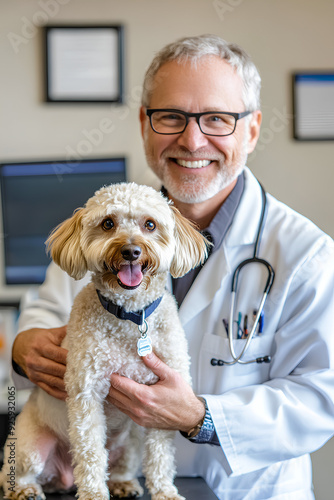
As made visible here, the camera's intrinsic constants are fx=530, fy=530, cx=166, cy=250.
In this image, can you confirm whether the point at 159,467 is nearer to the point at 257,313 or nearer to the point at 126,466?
the point at 126,466

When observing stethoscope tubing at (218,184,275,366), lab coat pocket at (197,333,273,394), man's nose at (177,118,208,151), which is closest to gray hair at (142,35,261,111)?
man's nose at (177,118,208,151)

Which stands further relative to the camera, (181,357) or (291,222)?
(291,222)

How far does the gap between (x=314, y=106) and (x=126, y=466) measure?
189 cm

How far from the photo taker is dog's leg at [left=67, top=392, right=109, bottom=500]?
1036 millimetres

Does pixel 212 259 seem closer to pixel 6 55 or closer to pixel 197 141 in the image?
pixel 197 141

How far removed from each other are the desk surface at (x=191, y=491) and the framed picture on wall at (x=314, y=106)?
1.69 metres

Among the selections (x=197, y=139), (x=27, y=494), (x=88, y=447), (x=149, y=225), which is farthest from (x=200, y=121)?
(x=27, y=494)

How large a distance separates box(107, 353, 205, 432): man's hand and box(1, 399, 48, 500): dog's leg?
0.73 feet

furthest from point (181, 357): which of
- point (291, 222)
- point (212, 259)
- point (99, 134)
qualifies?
point (99, 134)

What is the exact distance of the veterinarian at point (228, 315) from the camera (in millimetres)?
1219

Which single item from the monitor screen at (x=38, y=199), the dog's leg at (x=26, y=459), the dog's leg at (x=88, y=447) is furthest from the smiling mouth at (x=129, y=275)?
the monitor screen at (x=38, y=199)

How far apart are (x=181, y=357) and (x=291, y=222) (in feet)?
1.83

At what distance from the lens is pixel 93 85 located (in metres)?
2.49

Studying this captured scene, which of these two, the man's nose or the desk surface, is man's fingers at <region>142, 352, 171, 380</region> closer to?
the desk surface
